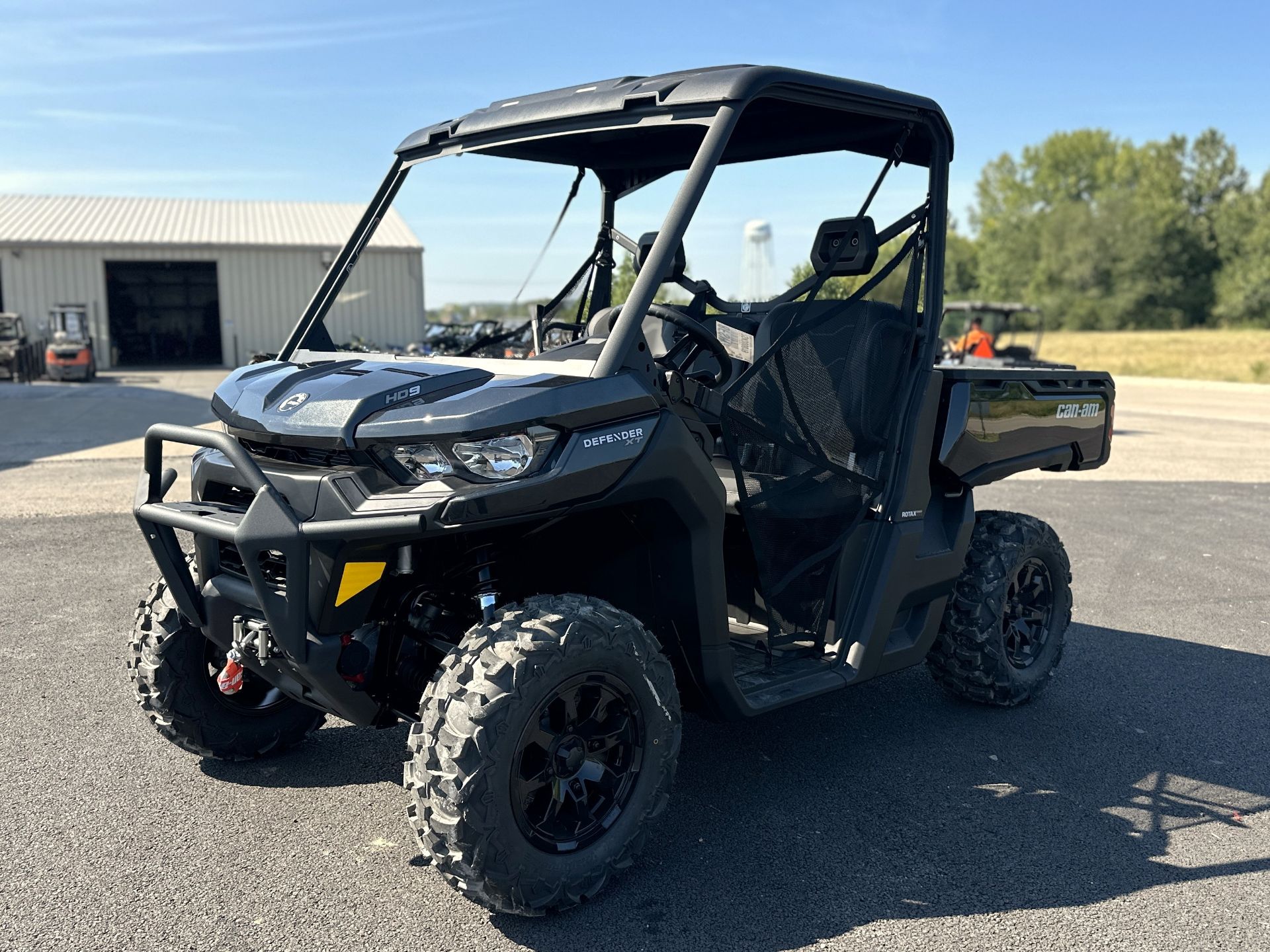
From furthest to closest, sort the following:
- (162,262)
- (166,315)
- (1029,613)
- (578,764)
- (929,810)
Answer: (166,315), (162,262), (1029,613), (929,810), (578,764)

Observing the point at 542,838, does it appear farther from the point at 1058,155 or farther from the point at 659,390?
the point at 1058,155

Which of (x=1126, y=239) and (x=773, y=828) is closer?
(x=773, y=828)

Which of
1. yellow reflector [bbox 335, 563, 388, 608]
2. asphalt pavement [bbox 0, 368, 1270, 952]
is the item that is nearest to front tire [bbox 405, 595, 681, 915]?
asphalt pavement [bbox 0, 368, 1270, 952]

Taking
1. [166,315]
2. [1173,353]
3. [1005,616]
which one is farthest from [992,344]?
[166,315]

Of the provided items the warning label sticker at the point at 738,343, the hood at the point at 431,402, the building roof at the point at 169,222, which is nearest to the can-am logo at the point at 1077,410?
the warning label sticker at the point at 738,343

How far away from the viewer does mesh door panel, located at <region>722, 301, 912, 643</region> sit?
11.8 ft

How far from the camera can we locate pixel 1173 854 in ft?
11.0

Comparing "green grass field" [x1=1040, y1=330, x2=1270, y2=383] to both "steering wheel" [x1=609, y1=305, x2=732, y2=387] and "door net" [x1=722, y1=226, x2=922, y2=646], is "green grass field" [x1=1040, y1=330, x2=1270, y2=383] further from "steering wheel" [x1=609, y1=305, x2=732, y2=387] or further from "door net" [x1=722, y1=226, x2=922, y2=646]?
"steering wheel" [x1=609, y1=305, x2=732, y2=387]

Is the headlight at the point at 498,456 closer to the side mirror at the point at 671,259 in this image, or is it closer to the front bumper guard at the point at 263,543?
the front bumper guard at the point at 263,543

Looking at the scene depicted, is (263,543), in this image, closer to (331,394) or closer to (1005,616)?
(331,394)

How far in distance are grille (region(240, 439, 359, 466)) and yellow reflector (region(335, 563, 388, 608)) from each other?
0.27m

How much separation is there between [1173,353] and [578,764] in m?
48.4

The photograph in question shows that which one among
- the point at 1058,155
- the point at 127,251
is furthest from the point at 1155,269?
the point at 127,251

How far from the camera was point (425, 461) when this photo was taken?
2.76 metres
